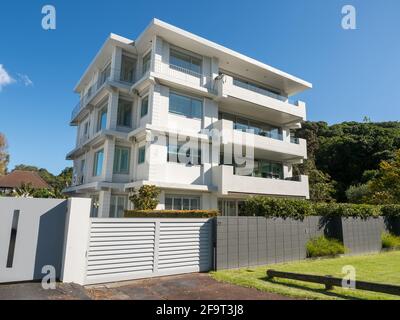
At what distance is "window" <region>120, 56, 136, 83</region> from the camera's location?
64.9 feet

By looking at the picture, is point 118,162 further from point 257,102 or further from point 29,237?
point 29,237

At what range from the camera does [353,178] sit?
3941 cm

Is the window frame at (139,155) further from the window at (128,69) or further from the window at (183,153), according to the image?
the window at (128,69)

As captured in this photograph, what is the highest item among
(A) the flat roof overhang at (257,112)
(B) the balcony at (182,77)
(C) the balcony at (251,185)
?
(B) the balcony at (182,77)

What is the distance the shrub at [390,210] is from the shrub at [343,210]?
175cm

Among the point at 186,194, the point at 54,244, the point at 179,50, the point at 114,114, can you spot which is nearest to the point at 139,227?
the point at 54,244

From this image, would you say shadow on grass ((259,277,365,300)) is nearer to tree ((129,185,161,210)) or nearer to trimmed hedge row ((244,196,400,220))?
trimmed hedge row ((244,196,400,220))

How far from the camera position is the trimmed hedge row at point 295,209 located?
11602mm

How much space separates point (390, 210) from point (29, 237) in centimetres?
1893

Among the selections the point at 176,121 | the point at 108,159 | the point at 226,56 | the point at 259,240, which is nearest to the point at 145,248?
the point at 259,240

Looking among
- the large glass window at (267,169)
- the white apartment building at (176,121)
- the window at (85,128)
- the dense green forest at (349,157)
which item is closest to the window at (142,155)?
the white apartment building at (176,121)

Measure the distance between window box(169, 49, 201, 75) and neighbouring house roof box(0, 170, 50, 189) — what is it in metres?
31.1

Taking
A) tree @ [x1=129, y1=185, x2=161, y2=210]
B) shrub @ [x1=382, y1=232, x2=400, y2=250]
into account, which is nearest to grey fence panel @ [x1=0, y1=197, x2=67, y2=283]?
tree @ [x1=129, y1=185, x2=161, y2=210]
